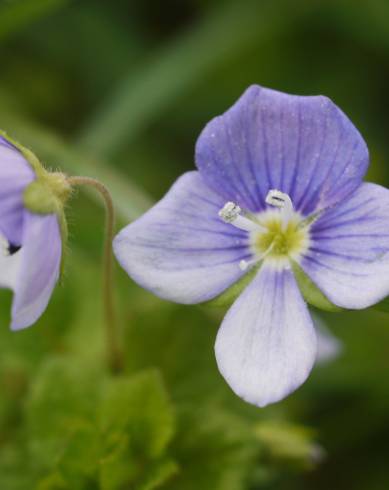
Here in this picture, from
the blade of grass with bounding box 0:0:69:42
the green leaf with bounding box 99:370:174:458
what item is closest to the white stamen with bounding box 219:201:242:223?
the green leaf with bounding box 99:370:174:458

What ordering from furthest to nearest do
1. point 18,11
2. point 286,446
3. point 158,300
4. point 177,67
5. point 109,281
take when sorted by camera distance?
1. point 177,67
2. point 18,11
3. point 158,300
4. point 286,446
5. point 109,281

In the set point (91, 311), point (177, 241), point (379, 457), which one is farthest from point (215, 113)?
point (177, 241)

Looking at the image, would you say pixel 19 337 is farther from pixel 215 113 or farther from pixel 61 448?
pixel 215 113

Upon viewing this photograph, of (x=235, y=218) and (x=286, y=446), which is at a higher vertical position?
(x=235, y=218)

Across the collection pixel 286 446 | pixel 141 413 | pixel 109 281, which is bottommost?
pixel 286 446

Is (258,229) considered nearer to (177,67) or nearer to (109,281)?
(109,281)

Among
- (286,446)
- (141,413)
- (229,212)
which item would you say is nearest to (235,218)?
(229,212)

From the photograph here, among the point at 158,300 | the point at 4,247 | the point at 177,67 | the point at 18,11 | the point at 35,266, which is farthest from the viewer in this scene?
the point at 177,67
